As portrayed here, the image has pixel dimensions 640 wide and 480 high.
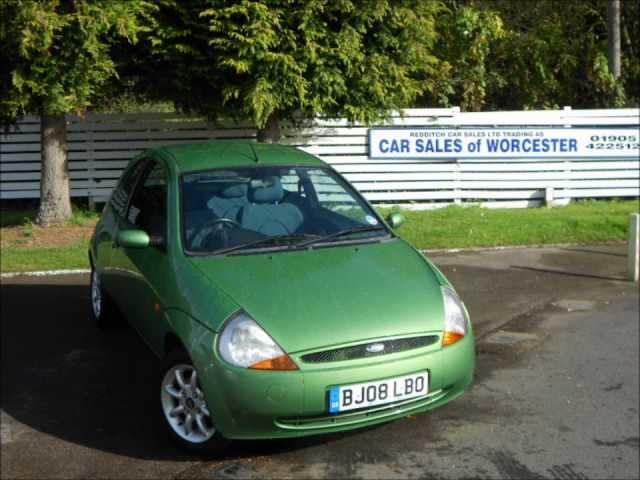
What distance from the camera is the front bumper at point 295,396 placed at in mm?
4145

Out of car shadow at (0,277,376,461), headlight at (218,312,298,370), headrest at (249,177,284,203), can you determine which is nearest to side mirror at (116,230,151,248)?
headrest at (249,177,284,203)

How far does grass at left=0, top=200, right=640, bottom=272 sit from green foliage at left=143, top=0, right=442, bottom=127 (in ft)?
6.54

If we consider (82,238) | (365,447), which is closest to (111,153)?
(82,238)

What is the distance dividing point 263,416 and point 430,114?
944 centimetres

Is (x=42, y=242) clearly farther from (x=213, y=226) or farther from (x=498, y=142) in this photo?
(x=498, y=142)

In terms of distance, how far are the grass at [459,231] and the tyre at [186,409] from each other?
5.20m

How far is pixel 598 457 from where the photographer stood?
457 cm

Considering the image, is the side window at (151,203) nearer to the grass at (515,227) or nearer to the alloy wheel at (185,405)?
the alloy wheel at (185,405)

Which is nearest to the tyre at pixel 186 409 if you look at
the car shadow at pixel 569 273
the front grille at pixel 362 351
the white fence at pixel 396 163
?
the front grille at pixel 362 351

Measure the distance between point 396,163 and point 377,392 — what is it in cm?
902

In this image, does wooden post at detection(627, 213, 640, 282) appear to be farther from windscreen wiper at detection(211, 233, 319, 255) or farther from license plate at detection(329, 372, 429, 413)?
license plate at detection(329, 372, 429, 413)

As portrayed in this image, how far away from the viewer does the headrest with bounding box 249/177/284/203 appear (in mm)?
5555

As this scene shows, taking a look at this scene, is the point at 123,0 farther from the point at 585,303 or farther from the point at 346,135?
the point at 585,303

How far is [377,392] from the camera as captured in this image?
4.28 meters
